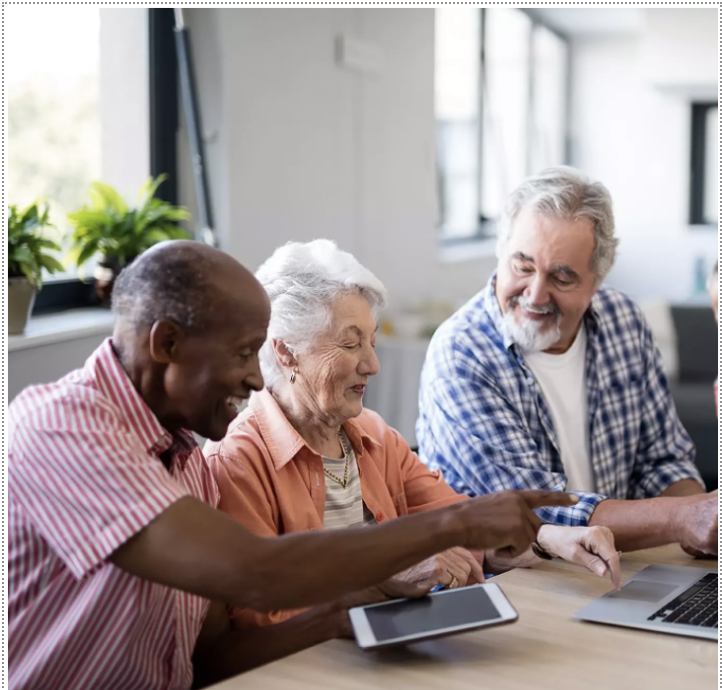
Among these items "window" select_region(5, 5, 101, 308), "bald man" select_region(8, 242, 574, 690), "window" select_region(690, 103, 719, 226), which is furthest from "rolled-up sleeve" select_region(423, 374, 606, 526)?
"window" select_region(690, 103, 719, 226)

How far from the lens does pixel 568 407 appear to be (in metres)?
2.02

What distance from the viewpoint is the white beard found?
195 centimetres

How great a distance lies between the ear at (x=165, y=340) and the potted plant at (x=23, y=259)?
1418 mm

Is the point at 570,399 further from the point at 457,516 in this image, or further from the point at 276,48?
the point at 276,48

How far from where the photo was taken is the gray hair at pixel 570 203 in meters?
1.99

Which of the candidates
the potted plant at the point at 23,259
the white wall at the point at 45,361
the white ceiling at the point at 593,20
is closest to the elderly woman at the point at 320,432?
the potted plant at the point at 23,259

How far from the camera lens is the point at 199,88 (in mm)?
3467

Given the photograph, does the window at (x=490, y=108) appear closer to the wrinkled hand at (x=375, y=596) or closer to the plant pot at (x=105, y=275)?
the plant pot at (x=105, y=275)

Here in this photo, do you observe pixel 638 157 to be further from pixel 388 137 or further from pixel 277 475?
pixel 277 475

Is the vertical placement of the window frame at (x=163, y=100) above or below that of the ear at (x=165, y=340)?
above

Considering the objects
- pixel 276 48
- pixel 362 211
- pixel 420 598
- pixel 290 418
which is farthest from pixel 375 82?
pixel 420 598

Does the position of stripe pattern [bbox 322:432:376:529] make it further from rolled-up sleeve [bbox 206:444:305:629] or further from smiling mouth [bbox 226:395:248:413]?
smiling mouth [bbox 226:395:248:413]

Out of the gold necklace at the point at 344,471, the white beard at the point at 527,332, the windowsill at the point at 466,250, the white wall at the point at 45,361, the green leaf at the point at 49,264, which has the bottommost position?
the gold necklace at the point at 344,471

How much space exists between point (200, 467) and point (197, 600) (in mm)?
194
